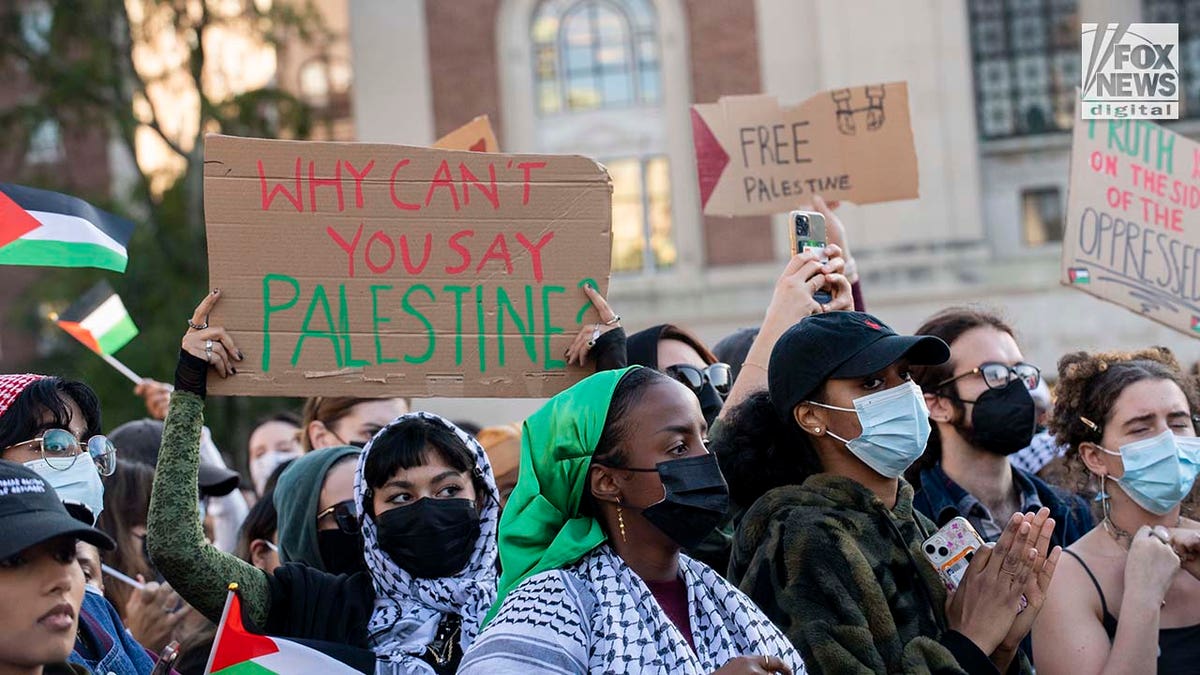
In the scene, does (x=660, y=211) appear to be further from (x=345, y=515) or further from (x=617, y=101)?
(x=345, y=515)

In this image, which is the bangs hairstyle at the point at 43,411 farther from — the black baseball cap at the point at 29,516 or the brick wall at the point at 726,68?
the brick wall at the point at 726,68

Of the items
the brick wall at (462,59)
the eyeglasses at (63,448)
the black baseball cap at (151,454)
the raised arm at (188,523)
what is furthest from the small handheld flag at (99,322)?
the brick wall at (462,59)

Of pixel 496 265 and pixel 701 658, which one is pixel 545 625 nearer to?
pixel 701 658

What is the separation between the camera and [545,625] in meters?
3.40

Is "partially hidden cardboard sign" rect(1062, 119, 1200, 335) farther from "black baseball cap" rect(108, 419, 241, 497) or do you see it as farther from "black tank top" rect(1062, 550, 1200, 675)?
"black baseball cap" rect(108, 419, 241, 497)

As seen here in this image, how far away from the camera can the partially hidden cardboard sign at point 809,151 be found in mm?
6344

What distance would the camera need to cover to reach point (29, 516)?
3209 millimetres

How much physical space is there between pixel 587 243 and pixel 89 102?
2178cm

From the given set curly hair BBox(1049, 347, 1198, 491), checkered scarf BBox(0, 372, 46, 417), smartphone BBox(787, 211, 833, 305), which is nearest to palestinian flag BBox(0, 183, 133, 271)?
checkered scarf BBox(0, 372, 46, 417)

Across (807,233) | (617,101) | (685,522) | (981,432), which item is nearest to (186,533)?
(685,522)

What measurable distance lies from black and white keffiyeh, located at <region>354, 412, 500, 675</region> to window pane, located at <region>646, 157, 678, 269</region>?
21.0m

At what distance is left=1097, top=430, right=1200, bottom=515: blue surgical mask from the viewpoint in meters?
4.77

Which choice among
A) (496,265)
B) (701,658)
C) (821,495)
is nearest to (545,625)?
(701,658)

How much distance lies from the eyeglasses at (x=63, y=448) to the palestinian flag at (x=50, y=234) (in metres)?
0.72
